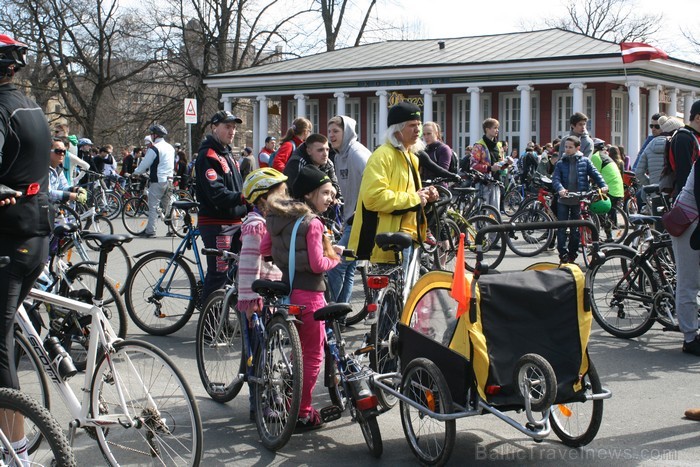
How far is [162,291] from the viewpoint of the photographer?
820 centimetres

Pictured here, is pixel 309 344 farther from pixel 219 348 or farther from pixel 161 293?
pixel 161 293

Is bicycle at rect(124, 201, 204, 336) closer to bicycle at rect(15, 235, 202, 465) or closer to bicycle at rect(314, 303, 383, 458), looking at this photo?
bicycle at rect(314, 303, 383, 458)

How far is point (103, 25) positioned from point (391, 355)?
4590cm

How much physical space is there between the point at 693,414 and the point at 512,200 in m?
18.3

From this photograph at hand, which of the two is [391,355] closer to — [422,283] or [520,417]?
[422,283]

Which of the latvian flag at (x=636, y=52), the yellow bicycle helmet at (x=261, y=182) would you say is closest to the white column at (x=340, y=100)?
the latvian flag at (x=636, y=52)

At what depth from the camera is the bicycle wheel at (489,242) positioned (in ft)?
39.8

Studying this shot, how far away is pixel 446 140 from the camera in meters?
39.9

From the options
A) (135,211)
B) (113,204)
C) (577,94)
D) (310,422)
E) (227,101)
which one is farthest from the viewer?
(227,101)

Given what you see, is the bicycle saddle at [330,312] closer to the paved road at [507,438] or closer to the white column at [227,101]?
the paved road at [507,438]

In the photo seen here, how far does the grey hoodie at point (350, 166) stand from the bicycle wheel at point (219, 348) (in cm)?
277

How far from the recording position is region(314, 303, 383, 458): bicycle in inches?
189

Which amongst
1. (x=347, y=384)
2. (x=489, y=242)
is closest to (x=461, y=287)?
(x=347, y=384)

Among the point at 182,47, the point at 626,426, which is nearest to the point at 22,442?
the point at 626,426
